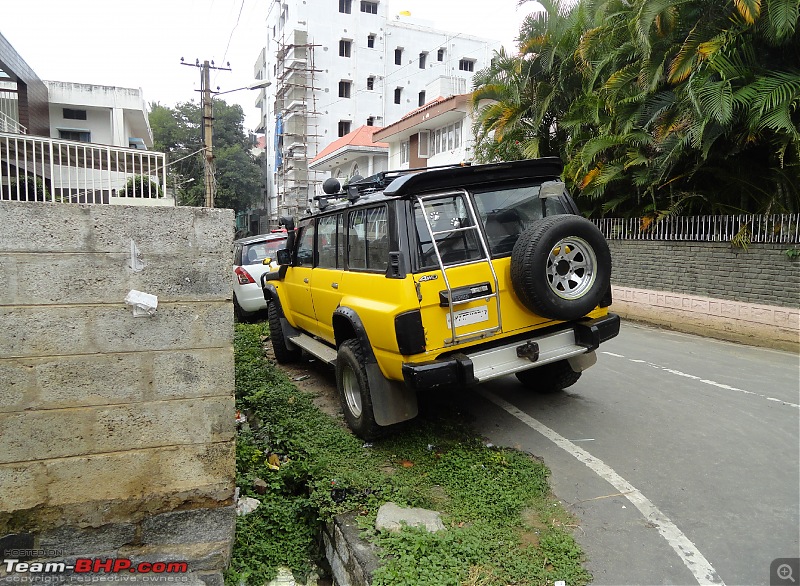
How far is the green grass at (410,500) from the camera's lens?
2.92m

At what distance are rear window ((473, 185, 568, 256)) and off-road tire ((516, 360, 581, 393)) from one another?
147 cm

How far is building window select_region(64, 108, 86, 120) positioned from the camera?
85.1ft

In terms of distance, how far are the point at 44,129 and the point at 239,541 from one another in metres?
21.5

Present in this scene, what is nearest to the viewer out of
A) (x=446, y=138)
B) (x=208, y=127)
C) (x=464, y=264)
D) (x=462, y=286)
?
(x=462, y=286)

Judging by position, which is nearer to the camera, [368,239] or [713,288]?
[368,239]

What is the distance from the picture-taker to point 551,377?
5.46m

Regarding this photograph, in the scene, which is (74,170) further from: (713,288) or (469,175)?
(713,288)

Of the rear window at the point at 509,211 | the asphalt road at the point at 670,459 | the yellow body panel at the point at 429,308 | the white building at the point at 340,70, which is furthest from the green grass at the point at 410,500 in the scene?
the white building at the point at 340,70

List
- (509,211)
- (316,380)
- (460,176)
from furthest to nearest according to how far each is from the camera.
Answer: (316,380) → (509,211) → (460,176)

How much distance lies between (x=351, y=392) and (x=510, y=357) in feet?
4.67

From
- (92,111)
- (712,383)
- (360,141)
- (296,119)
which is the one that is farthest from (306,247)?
(296,119)

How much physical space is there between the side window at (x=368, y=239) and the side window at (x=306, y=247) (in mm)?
1222

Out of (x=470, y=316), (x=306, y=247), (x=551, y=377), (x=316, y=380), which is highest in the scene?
(x=306, y=247)
